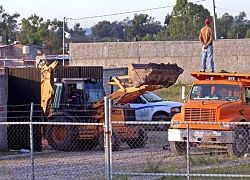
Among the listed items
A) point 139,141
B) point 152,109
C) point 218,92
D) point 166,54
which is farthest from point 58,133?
point 166,54

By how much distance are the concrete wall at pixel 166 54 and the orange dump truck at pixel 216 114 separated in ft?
85.3

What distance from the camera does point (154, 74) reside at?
21625mm

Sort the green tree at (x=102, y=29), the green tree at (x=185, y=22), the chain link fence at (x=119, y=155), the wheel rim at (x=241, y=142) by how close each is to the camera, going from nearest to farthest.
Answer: the chain link fence at (x=119, y=155) < the wheel rim at (x=241, y=142) < the green tree at (x=185, y=22) < the green tree at (x=102, y=29)

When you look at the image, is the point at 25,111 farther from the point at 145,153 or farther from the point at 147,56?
the point at 147,56

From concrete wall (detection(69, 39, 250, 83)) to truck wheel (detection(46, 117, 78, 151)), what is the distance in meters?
24.7

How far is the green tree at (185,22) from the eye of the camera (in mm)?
88938

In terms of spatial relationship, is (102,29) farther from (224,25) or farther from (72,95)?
(72,95)

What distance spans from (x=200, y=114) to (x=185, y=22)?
72.4 m

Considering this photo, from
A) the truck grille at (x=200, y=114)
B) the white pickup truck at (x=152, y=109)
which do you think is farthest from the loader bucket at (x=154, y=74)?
the white pickup truck at (x=152, y=109)

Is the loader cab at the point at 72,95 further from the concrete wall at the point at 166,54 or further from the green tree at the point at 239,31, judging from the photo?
the green tree at the point at 239,31

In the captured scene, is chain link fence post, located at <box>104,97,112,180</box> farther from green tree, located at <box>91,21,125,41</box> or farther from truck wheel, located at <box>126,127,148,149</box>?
green tree, located at <box>91,21,125,41</box>

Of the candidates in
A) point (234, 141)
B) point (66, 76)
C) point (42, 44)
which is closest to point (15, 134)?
point (66, 76)

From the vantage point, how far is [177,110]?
29406 millimetres

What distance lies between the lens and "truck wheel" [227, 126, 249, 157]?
18.7 m
